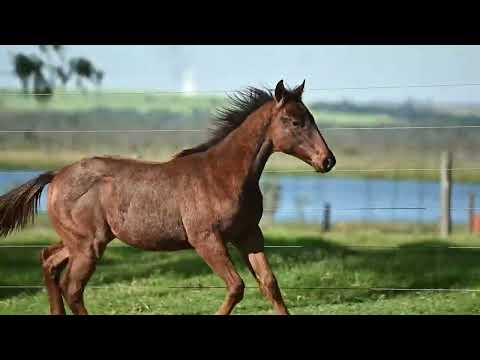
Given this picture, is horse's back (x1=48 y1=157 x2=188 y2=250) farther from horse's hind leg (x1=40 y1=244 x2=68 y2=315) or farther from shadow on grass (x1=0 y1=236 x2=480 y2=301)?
shadow on grass (x1=0 y1=236 x2=480 y2=301)

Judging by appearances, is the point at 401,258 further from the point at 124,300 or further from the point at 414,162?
the point at 124,300

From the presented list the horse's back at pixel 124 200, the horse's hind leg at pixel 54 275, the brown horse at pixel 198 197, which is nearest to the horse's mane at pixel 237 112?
the brown horse at pixel 198 197

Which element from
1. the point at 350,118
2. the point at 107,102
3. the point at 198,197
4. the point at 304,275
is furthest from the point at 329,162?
the point at 107,102

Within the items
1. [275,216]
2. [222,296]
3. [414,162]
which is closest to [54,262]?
[222,296]

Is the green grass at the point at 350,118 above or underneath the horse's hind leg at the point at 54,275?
above

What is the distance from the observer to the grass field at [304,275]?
25.4ft

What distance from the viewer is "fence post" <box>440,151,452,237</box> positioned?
8.99 m

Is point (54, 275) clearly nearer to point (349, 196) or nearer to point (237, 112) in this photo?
point (237, 112)

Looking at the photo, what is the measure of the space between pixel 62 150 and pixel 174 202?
2.43 metres

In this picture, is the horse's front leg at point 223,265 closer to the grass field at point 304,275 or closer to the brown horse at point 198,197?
the brown horse at point 198,197

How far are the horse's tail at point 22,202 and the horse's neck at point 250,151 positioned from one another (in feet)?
5.03

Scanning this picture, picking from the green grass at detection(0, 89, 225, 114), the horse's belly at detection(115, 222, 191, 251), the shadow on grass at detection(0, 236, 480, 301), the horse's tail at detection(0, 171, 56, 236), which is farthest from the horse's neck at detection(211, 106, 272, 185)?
the shadow on grass at detection(0, 236, 480, 301)

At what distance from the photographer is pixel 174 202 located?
21.7ft

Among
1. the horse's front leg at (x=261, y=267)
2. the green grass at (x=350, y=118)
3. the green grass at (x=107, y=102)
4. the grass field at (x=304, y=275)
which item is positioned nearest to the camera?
the horse's front leg at (x=261, y=267)
